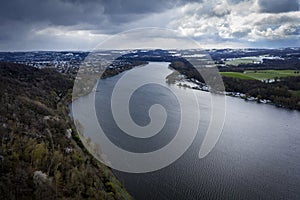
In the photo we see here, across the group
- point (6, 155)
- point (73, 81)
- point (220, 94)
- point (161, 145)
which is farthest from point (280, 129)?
point (73, 81)

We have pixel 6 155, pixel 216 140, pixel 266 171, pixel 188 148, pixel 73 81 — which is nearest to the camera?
pixel 6 155

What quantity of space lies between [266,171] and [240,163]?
0.52m

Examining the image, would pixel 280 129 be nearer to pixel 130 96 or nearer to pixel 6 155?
pixel 130 96

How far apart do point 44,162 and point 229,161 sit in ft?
11.8

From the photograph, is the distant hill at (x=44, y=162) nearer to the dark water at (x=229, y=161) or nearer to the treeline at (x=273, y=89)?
the dark water at (x=229, y=161)

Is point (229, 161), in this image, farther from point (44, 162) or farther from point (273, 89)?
point (273, 89)

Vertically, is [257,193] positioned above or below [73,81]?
below

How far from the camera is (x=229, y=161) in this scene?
19.1ft

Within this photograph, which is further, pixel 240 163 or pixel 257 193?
pixel 240 163

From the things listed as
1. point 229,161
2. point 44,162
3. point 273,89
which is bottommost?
point 229,161

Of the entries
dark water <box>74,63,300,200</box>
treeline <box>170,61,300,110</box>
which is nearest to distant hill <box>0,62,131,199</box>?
dark water <box>74,63,300,200</box>

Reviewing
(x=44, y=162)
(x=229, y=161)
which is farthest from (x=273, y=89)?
(x=44, y=162)

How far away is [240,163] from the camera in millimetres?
5754

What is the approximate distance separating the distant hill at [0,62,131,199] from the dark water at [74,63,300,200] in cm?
58
